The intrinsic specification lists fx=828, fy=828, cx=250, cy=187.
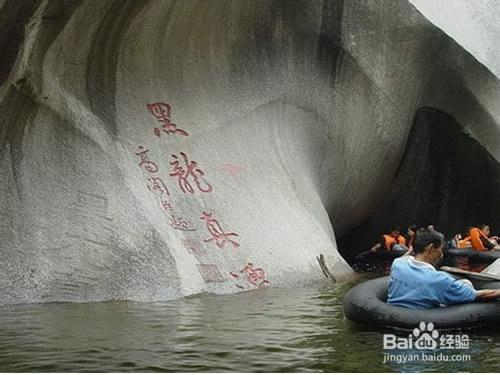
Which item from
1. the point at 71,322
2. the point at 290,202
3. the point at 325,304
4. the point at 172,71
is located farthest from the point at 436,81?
the point at 71,322

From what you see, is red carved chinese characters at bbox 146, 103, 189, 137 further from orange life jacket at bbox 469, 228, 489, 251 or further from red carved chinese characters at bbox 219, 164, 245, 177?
orange life jacket at bbox 469, 228, 489, 251

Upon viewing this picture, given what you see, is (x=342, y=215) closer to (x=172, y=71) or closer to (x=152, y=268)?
(x=172, y=71)

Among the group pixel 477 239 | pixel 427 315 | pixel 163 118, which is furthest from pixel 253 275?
pixel 477 239

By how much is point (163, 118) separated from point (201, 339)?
388 centimetres

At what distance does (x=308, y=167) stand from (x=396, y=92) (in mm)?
2467

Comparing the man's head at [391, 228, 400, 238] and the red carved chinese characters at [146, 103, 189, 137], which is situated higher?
the red carved chinese characters at [146, 103, 189, 137]

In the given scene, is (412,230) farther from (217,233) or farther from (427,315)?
(427,315)

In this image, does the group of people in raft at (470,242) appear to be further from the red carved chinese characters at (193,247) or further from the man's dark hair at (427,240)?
the man's dark hair at (427,240)

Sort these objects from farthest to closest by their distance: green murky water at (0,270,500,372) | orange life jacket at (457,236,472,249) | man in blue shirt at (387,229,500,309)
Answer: orange life jacket at (457,236,472,249), man in blue shirt at (387,229,500,309), green murky water at (0,270,500,372)

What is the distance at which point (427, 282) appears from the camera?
568cm

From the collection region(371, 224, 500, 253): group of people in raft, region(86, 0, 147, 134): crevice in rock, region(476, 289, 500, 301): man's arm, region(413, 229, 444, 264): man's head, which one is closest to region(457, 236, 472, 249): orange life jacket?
region(371, 224, 500, 253): group of people in raft

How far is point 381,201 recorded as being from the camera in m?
15.7

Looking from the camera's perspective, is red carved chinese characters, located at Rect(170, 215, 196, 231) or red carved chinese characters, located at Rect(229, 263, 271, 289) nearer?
red carved chinese characters, located at Rect(170, 215, 196, 231)

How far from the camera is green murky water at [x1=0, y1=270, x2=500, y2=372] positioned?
4.70 metres
